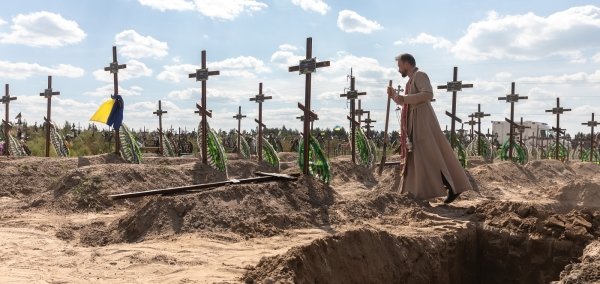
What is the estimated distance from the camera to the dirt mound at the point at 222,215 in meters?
6.13

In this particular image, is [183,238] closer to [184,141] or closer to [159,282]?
[159,282]

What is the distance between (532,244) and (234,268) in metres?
3.41

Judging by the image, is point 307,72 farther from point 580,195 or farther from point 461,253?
point 580,195

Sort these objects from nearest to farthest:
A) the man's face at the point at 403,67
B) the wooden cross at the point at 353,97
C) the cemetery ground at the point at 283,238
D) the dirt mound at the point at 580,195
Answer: the cemetery ground at the point at 283,238 < the man's face at the point at 403,67 < the dirt mound at the point at 580,195 < the wooden cross at the point at 353,97

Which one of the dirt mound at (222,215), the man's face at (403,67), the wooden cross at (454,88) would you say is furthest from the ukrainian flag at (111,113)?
the wooden cross at (454,88)

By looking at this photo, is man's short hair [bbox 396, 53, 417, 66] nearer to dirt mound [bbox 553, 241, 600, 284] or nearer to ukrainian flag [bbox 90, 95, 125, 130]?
dirt mound [bbox 553, 241, 600, 284]

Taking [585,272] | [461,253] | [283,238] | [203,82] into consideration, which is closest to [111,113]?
[203,82]

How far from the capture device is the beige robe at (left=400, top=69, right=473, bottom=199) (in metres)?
7.73

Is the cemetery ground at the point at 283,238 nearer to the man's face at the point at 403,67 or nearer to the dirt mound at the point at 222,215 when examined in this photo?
the dirt mound at the point at 222,215

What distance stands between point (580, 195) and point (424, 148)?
5156mm

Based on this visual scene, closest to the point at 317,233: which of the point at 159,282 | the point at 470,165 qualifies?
the point at 159,282

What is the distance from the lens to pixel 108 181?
9.82m

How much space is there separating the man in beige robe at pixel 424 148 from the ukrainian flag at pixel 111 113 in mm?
7891

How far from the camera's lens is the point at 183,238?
5.80m
